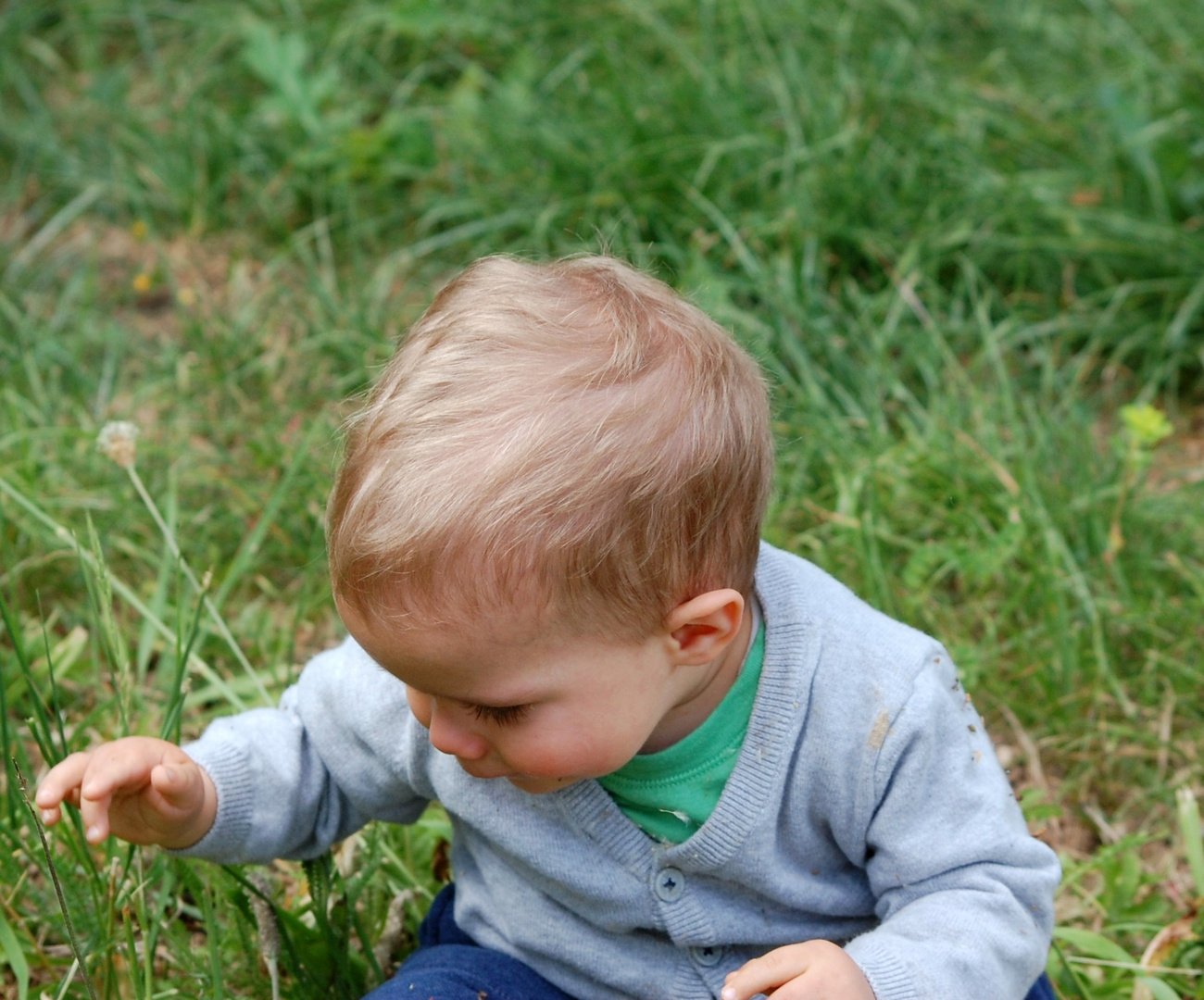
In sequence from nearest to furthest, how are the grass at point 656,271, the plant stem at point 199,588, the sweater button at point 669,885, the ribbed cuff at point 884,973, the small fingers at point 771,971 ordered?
the small fingers at point 771,971
the ribbed cuff at point 884,973
the sweater button at point 669,885
the plant stem at point 199,588
the grass at point 656,271

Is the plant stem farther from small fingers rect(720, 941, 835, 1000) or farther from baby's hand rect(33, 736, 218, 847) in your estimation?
small fingers rect(720, 941, 835, 1000)

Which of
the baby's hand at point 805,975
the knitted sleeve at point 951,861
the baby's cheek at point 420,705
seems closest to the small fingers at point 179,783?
the baby's cheek at point 420,705

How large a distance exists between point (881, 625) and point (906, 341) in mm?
1483

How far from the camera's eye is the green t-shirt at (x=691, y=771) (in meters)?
1.54

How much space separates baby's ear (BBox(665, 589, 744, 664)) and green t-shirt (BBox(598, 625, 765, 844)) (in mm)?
120

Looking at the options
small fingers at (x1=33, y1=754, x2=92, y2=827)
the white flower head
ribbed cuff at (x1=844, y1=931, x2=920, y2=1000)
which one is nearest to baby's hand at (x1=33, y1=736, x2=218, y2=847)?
small fingers at (x1=33, y1=754, x2=92, y2=827)

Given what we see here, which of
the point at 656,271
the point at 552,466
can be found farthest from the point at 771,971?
the point at 656,271

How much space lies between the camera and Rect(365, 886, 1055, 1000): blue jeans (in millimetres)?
1556

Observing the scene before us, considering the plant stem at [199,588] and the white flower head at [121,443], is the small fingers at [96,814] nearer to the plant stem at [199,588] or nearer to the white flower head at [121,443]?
the plant stem at [199,588]

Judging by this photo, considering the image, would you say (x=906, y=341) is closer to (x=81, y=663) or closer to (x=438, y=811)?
(x=438, y=811)

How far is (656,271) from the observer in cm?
308

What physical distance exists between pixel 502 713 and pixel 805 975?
37cm

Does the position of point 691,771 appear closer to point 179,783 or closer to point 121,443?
point 179,783

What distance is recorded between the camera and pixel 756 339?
2.78m
